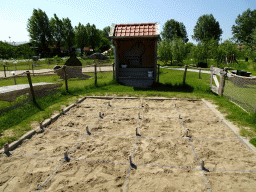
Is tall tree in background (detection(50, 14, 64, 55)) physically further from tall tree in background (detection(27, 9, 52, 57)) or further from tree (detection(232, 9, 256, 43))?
tree (detection(232, 9, 256, 43))

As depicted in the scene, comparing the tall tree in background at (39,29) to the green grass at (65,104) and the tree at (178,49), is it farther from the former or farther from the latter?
the green grass at (65,104)

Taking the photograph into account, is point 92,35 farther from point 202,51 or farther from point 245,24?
point 245,24

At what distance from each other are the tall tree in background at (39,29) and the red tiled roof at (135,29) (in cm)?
5142

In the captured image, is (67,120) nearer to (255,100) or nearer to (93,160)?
(93,160)

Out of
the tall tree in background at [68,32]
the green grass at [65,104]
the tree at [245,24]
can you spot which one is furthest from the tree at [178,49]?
the tree at [245,24]

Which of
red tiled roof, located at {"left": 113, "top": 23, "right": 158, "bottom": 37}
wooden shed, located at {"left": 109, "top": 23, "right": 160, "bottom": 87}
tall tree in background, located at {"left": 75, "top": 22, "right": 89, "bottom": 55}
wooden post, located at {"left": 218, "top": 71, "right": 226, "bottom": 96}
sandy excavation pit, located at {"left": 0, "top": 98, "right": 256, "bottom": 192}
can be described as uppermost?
tall tree in background, located at {"left": 75, "top": 22, "right": 89, "bottom": 55}

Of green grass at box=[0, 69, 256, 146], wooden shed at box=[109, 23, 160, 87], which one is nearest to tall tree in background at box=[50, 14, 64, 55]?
wooden shed at box=[109, 23, 160, 87]

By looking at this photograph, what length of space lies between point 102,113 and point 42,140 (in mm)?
2240

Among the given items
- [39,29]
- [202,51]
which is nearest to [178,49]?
[202,51]

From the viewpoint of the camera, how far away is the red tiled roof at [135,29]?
10422 millimetres

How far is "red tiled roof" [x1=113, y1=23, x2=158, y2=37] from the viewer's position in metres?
10.4

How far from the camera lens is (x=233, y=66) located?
72.2 ft

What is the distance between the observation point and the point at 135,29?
1078 cm

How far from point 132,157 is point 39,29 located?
2387 inches
